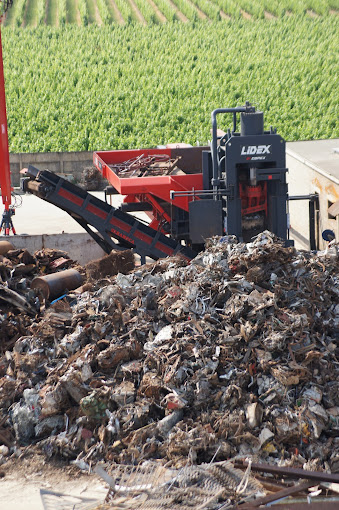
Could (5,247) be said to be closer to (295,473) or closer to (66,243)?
(66,243)

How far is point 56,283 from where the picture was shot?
937 centimetres

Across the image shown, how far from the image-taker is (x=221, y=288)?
25.1 ft

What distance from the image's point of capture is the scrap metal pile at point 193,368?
640 centimetres

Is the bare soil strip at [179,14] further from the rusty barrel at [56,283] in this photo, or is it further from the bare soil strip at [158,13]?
the rusty barrel at [56,283]

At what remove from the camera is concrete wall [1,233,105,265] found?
1151 cm

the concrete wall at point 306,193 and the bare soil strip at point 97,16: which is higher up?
the bare soil strip at point 97,16

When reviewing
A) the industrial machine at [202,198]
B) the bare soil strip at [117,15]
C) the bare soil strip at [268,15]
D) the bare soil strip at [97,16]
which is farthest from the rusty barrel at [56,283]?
the bare soil strip at [268,15]

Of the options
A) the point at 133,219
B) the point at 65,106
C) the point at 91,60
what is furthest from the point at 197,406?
the point at 91,60

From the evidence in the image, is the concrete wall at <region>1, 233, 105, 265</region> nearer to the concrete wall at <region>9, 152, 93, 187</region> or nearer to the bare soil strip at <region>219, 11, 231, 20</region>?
the concrete wall at <region>9, 152, 93, 187</region>

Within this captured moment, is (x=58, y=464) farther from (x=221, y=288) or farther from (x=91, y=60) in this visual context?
(x=91, y=60)

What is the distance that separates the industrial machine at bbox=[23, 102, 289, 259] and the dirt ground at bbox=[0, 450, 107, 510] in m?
5.10

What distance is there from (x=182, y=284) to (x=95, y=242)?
12.3 feet

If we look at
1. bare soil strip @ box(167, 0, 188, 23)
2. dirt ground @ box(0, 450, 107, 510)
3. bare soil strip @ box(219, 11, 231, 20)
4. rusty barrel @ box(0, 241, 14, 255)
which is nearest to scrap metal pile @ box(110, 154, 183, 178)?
rusty barrel @ box(0, 241, 14, 255)

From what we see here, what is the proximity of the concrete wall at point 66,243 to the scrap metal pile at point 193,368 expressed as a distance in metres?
3.25
